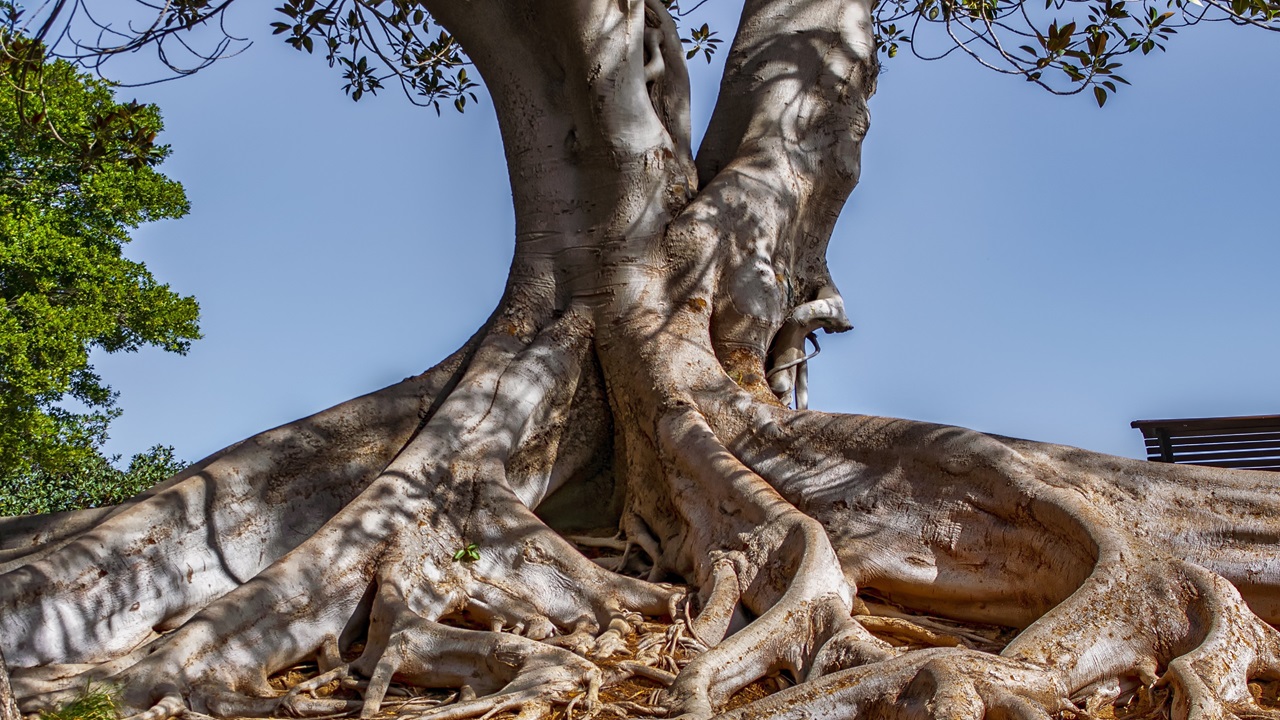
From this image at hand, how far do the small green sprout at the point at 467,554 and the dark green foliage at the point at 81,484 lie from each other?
31.8ft

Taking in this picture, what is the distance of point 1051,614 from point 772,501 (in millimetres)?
1270

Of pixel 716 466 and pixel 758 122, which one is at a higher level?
pixel 758 122

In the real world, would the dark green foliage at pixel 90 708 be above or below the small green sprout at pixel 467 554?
below

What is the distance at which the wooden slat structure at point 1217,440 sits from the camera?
8.66 meters

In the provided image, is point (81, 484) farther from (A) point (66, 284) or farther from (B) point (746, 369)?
(B) point (746, 369)

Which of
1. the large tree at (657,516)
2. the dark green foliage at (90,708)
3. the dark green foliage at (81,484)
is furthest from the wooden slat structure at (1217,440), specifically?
the dark green foliage at (81,484)

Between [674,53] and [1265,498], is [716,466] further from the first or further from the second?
[674,53]

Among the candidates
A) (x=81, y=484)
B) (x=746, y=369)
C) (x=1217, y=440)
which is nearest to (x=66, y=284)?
(x=81, y=484)

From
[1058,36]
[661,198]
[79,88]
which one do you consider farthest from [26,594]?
[79,88]

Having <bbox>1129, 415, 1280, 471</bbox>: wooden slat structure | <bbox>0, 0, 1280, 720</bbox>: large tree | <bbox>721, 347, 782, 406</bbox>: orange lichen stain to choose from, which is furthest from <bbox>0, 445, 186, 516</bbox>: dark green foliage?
<bbox>1129, 415, 1280, 471</bbox>: wooden slat structure

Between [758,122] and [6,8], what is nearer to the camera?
[6,8]

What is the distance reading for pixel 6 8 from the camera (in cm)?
420

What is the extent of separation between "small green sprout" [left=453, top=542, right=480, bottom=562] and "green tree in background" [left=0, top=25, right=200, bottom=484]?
33.1ft

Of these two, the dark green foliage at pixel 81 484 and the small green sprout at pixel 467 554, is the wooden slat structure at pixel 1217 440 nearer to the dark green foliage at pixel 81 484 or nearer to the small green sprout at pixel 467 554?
the small green sprout at pixel 467 554
